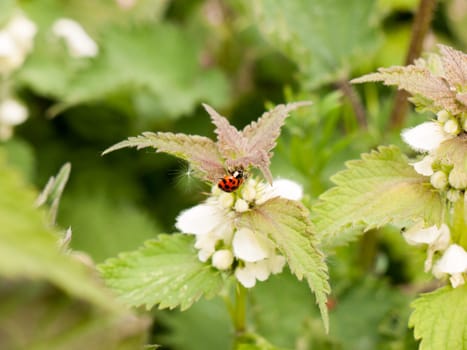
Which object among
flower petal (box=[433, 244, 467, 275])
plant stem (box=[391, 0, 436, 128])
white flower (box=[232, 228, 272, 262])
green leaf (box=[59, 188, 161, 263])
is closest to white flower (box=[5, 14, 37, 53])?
green leaf (box=[59, 188, 161, 263])

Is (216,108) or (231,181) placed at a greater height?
(216,108)

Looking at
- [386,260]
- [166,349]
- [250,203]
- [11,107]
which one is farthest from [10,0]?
[386,260]

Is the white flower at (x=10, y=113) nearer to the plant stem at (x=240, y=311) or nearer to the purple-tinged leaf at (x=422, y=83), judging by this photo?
the plant stem at (x=240, y=311)

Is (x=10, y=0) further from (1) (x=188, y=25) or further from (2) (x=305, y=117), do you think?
(1) (x=188, y=25)

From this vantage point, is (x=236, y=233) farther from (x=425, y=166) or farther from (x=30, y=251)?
(x=30, y=251)


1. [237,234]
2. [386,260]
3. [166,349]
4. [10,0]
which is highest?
[10,0]

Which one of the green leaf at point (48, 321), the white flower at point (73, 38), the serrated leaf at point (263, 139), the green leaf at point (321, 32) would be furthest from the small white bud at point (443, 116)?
the white flower at point (73, 38)

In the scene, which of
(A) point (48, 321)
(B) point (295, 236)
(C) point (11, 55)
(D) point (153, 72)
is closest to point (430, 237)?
(B) point (295, 236)
